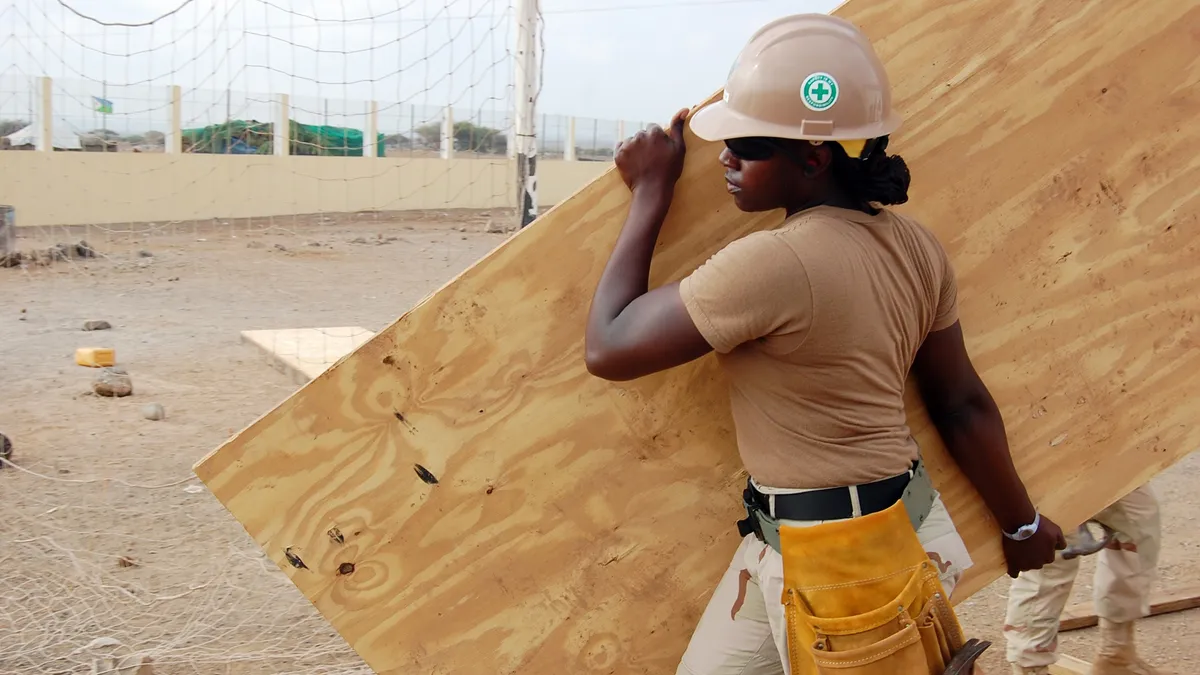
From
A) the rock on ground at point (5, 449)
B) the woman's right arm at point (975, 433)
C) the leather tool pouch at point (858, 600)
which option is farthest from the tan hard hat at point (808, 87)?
the rock on ground at point (5, 449)

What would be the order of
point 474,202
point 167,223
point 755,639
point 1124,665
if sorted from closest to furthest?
point 755,639
point 1124,665
point 474,202
point 167,223

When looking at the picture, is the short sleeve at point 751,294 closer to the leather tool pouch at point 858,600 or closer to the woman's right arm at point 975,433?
the leather tool pouch at point 858,600

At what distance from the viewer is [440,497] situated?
2430 mm

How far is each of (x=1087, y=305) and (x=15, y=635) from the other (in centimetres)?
380

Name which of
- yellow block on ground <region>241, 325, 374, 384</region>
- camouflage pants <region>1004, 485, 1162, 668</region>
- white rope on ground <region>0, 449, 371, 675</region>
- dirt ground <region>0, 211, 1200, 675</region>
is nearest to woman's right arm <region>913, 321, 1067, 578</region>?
camouflage pants <region>1004, 485, 1162, 668</region>

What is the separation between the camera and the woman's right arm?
223 cm

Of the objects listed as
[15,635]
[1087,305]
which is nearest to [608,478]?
[1087,305]

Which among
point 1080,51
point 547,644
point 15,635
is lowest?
point 15,635

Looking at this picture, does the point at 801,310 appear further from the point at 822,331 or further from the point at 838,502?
the point at 838,502

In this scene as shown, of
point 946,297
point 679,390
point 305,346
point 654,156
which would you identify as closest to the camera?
point 946,297

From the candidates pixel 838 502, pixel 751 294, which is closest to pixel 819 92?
pixel 751 294

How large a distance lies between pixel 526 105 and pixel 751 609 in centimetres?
431

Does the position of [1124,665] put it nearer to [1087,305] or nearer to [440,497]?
[1087,305]

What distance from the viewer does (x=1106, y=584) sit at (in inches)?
150
